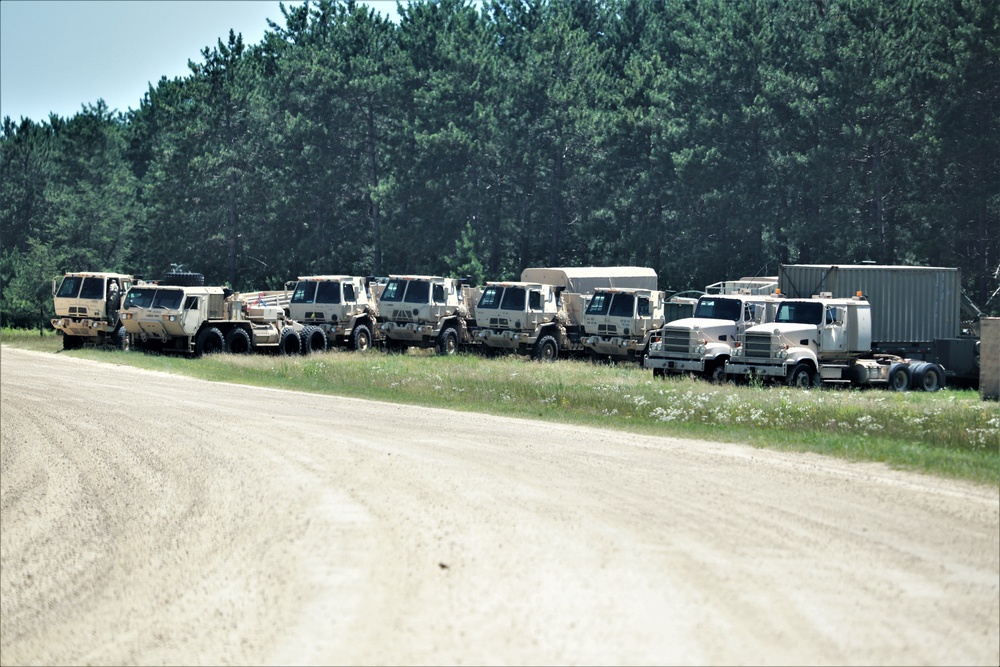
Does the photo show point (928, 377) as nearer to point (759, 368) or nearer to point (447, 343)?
point (759, 368)

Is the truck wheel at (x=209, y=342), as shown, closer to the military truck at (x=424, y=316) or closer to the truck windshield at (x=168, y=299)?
the truck windshield at (x=168, y=299)

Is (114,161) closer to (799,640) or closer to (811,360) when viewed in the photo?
(811,360)

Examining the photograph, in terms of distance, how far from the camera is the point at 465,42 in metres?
70.6

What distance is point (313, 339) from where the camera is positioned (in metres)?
42.0

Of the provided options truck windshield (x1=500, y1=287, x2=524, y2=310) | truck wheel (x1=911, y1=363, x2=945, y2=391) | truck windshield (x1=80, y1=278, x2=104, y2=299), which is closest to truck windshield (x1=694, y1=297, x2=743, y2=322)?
truck wheel (x1=911, y1=363, x2=945, y2=391)

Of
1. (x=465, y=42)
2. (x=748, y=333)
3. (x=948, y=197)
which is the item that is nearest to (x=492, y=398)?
(x=748, y=333)

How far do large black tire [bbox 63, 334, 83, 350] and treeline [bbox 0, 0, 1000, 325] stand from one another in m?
16.4

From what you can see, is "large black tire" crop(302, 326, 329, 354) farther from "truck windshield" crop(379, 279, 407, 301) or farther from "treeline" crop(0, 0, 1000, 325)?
"treeline" crop(0, 0, 1000, 325)

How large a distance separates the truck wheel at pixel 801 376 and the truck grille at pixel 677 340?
108 inches

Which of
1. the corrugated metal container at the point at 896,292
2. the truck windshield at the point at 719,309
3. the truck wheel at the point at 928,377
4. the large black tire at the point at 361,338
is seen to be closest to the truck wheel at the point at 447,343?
the large black tire at the point at 361,338

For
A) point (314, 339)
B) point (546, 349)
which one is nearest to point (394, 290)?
point (314, 339)

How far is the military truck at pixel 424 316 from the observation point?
42719 millimetres

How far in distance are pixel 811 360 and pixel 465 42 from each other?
4378cm

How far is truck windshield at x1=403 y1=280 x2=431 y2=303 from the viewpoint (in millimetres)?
42812
